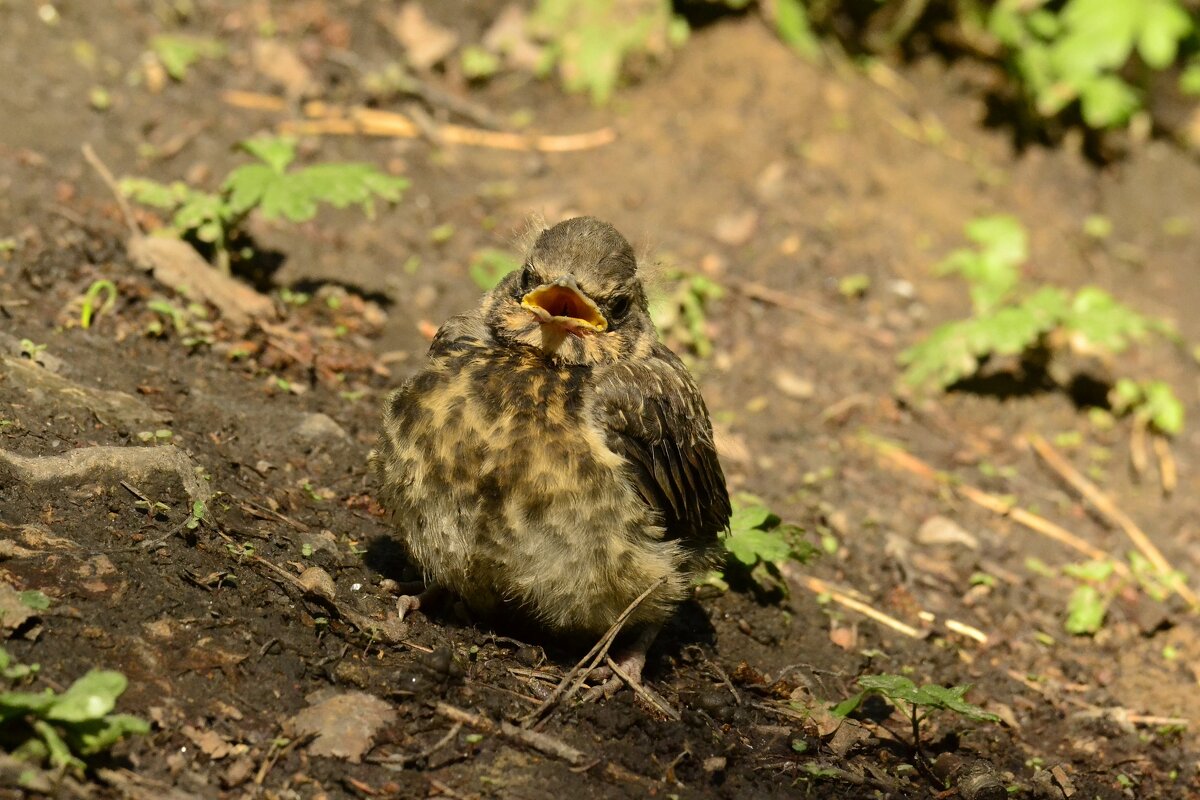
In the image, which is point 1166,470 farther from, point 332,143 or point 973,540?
point 332,143

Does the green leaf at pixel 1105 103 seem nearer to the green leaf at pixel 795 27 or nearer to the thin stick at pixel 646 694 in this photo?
the green leaf at pixel 795 27

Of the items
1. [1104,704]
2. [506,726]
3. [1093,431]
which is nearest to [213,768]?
[506,726]

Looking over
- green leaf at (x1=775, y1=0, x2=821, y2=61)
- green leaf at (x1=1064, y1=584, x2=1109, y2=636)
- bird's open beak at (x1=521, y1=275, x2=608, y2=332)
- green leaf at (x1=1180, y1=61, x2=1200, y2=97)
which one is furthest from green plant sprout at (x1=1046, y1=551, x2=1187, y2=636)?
green leaf at (x1=1180, y1=61, x2=1200, y2=97)

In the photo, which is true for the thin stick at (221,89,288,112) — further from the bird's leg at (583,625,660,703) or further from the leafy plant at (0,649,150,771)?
the leafy plant at (0,649,150,771)

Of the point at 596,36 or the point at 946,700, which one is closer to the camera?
the point at 946,700

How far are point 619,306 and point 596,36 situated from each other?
455 centimetres

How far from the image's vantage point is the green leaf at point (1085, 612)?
214 inches

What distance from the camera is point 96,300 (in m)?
5.06

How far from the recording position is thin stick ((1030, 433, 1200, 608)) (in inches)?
240

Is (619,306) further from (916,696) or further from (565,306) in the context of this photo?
(916,696)

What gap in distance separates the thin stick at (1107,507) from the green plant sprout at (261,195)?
11.9 ft

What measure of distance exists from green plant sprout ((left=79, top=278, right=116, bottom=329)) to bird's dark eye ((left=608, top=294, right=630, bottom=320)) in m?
2.17

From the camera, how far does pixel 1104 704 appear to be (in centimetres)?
495

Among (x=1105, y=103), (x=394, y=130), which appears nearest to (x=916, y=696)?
(x=394, y=130)
